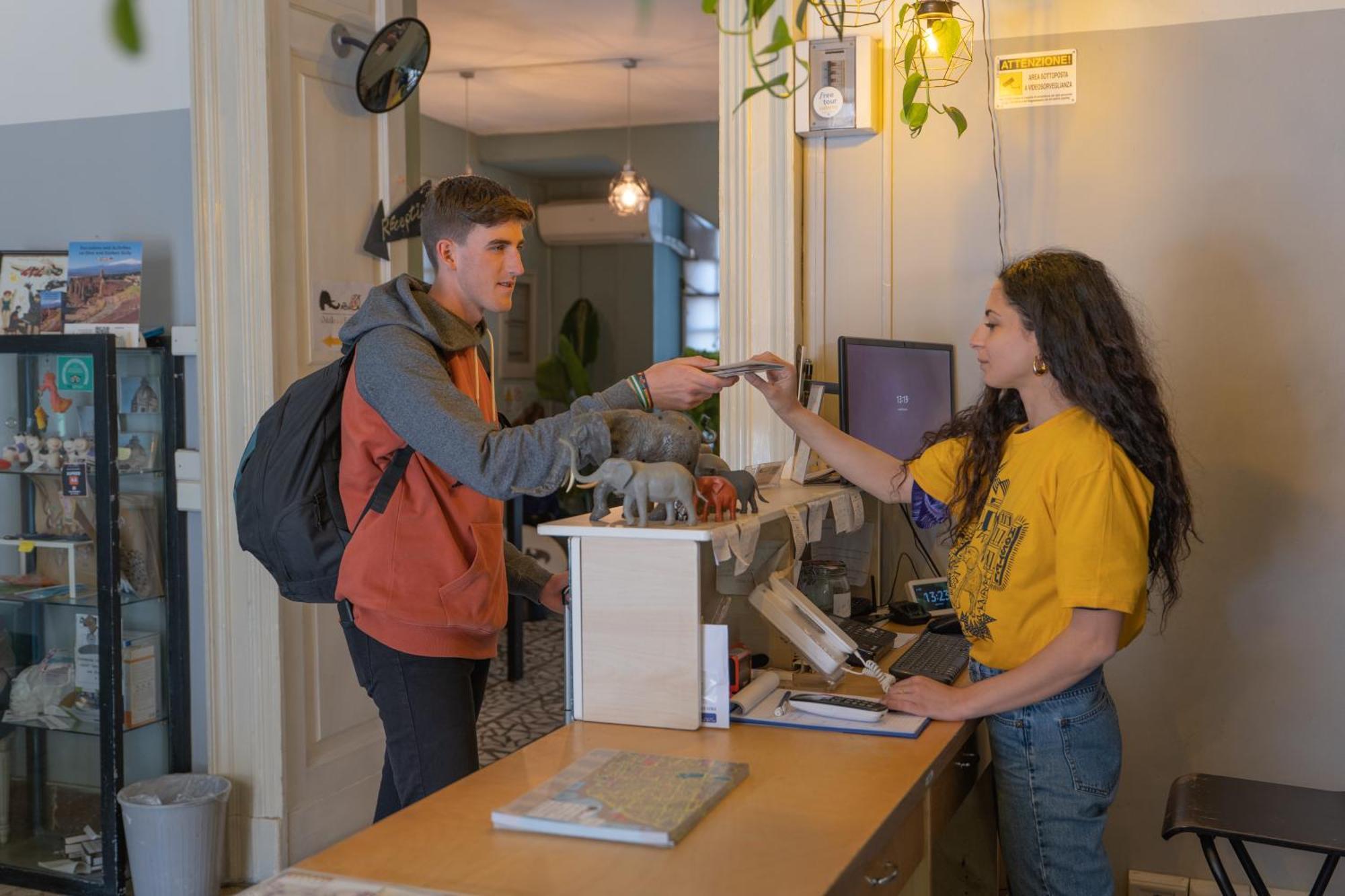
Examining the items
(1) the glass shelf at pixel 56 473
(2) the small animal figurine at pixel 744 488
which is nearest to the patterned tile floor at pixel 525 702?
(1) the glass shelf at pixel 56 473

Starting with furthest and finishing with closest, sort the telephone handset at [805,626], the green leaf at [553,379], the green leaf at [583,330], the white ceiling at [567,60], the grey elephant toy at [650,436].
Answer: the green leaf at [583,330]
the green leaf at [553,379]
the white ceiling at [567,60]
the telephone handset at [805,626]
the grey elephant toy at [650,436]

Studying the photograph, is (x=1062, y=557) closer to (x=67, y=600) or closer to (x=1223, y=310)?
(x=1223, y=310)

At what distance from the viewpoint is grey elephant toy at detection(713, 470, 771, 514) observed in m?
2.04

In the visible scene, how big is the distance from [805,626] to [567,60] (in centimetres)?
513

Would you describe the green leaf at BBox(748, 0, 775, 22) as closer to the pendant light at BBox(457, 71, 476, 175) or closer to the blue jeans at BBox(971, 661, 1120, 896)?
the blue jeans at BBox(971, 661, 1120, 896)

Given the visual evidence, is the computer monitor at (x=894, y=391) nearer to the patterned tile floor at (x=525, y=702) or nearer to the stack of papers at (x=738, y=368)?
the stack of papers at (x=738, y=368)

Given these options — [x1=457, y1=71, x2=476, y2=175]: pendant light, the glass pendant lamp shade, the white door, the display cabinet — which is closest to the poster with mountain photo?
the display cabinet

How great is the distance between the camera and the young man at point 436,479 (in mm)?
1822

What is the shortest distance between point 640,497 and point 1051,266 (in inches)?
30.3

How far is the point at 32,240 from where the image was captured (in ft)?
11.9

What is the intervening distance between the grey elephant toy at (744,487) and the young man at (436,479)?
179 millimetres

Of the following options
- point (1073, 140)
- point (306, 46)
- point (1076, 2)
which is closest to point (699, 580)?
point (1073, 140)

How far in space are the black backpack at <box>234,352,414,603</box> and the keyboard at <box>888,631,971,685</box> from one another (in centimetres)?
105

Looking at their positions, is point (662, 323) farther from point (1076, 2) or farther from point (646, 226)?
point (1076, 2)
